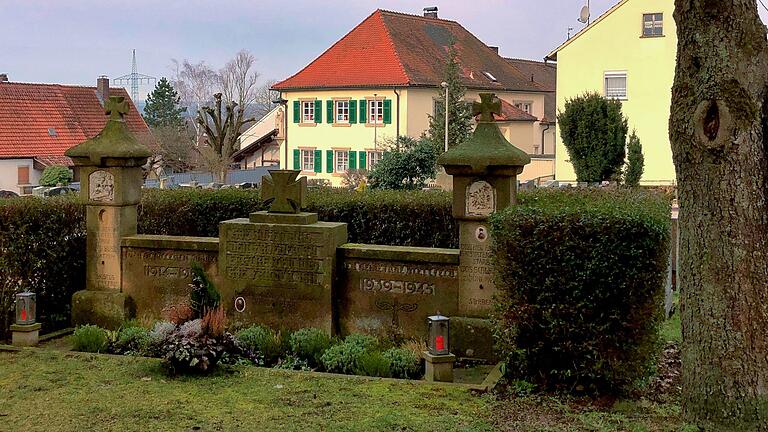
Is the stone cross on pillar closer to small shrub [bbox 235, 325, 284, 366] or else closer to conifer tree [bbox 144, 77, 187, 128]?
small shrub [bbox 235, 325, 284, 366]

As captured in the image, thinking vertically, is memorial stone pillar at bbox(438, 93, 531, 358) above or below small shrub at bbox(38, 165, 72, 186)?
below

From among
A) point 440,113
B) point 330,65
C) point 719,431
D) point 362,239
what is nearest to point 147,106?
point 330,65

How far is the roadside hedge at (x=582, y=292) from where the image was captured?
7.62m

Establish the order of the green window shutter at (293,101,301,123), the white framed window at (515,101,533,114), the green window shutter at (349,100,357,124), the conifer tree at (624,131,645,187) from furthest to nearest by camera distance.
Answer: the white framed window at (515,101,533,114) < the green window shutter at (293,101,301,123) < the green window shutter at (349,100,357,124) < the conifer tree at (624,131,645,187)

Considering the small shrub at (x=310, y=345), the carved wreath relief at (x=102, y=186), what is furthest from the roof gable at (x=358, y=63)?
the small shrub at (x=310, y=345)

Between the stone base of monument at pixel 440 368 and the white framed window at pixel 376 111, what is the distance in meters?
43.4

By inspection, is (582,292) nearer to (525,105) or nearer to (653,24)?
(653,24)

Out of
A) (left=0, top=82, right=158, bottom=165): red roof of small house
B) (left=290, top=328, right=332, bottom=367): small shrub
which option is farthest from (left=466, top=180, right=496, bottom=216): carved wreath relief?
(left=0, top=82, right=158, bottom=165): red roof of small house

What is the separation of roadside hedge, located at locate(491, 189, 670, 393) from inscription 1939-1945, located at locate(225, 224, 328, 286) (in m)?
2.78

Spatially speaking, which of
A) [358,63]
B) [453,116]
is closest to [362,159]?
[358,63]

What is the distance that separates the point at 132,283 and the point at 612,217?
6.38m

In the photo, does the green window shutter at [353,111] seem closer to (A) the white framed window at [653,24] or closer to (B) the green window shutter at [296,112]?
(B) the green window shutter at [296,112]

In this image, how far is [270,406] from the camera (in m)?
7.70

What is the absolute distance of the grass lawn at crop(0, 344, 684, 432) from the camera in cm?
713
